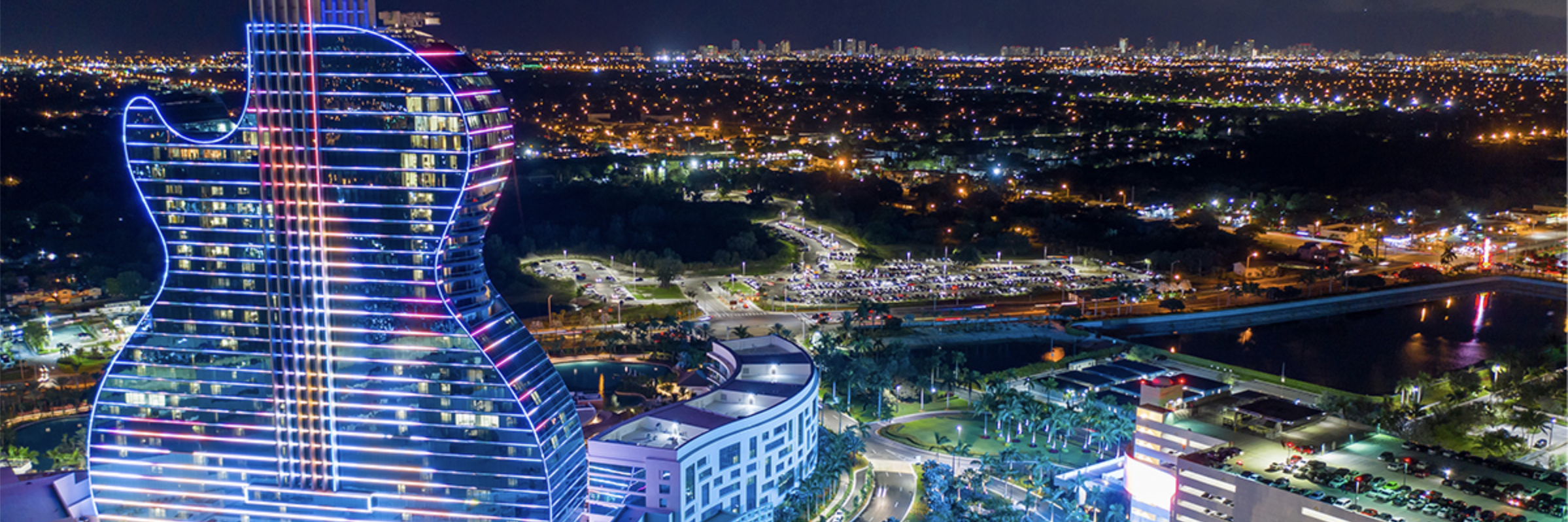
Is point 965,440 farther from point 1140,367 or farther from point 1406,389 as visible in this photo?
point 1406,389

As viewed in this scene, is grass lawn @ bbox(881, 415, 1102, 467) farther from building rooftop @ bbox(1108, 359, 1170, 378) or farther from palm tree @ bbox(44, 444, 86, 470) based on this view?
palm tree @ bbox(44, 444, 86, 470)

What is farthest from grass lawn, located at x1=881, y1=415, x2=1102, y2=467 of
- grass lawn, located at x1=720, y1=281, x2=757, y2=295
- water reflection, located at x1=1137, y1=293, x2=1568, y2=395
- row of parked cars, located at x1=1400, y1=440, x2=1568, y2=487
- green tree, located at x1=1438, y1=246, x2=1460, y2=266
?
green tree, located at x1=1438, y1=246, x2=1460, y2=266

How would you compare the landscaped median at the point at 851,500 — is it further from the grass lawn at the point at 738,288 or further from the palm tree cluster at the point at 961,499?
the grass lawn at the point at 738,288

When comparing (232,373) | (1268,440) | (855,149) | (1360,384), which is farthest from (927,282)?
(855,149)

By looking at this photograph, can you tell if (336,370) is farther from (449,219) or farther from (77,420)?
(77,420)

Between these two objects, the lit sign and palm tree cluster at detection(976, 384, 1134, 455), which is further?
palm tree cluster at detection(976, 384, 1134, 455)

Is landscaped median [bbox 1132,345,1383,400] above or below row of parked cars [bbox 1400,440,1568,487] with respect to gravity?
below
